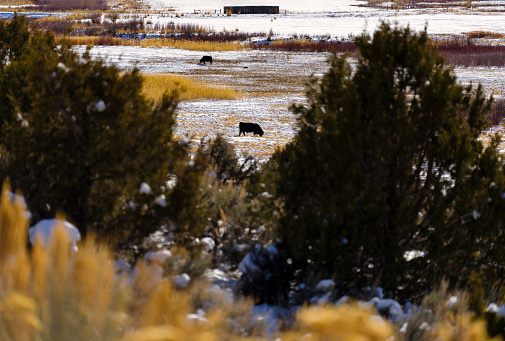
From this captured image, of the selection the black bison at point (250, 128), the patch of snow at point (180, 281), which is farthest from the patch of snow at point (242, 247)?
the black bison at point (250, 128)

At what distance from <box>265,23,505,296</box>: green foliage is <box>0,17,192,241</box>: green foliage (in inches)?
41.0

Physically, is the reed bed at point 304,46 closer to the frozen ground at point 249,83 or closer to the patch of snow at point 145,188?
the frozen ground at point 249,83

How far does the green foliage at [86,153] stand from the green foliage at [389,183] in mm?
1041

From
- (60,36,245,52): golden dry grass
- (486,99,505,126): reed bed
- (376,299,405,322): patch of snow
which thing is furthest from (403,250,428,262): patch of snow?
(60,36,245,52): golden dry grass

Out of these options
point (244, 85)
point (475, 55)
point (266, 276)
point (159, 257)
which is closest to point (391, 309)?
point (266, 276)

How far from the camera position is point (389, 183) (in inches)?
153

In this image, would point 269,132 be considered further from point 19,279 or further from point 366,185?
point 19,279

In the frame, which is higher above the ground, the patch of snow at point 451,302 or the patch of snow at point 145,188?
the patch of snow at point 145,188

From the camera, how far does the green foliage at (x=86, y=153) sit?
362cm

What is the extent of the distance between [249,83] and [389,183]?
18783mm

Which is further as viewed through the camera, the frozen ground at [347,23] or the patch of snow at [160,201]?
the frozen ground at [347,23]

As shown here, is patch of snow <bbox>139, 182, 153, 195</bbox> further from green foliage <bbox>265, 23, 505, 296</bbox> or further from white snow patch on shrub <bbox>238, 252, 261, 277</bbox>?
green foliage <bbox>265, 23, 505, 296</bbox>

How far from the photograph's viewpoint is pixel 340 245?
11.8 feet

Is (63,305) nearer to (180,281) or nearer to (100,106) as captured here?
(180,281)
